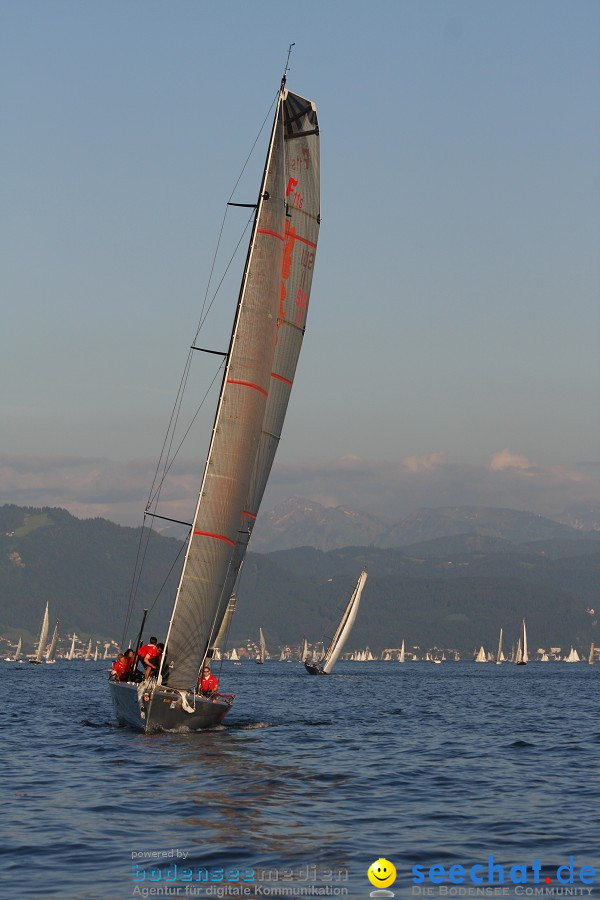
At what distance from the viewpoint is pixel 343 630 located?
147 metres

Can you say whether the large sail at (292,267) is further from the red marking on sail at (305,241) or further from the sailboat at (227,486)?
the sailboat at (227,486)

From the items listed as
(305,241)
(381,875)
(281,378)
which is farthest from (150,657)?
(381,875)

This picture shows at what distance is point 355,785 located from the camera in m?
30.7

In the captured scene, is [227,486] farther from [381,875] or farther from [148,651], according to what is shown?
[381,875]

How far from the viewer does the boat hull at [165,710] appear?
3934 cm

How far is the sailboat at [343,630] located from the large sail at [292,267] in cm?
8677

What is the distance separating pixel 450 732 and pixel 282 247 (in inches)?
790

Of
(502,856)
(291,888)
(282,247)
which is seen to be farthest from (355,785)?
(282,247)

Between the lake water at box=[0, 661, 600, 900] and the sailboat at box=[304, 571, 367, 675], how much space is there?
90329mm

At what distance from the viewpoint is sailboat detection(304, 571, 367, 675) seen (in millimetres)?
142625

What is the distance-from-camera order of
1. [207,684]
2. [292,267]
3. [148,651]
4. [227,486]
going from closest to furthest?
[227,486], [148,651], [207,684], [292,267]

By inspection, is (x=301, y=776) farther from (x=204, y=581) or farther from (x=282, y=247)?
(x=282, y=247)

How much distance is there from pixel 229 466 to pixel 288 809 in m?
14.9

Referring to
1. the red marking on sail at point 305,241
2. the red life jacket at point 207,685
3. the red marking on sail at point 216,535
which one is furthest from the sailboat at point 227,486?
the red marking on sail at point 305,241
